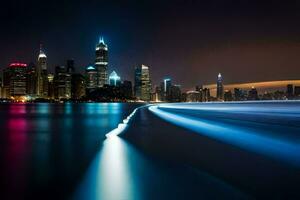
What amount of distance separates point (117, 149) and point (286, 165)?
5976 mm

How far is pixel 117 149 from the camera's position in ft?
48.0

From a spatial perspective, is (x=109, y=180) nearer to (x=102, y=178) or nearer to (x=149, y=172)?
(x=102, y=178)

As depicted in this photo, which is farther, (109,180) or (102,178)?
(102,178)

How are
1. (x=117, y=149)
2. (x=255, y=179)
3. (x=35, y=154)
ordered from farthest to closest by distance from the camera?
(x=117, y=149), (x=35, y=154), (x=255, y=179)

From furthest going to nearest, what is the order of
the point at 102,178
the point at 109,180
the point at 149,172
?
the point at 149,172, the point at 102,178, the point at 109,180

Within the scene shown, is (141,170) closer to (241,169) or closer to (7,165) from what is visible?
(241,169)

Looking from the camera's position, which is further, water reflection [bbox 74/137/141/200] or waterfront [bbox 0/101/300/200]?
waterfront [bbox 0/101/300/200]

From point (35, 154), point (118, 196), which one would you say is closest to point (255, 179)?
point (118, 196)

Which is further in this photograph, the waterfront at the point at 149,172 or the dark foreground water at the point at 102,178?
the waterfront at the point at 149,172

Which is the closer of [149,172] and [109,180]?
[109,180]

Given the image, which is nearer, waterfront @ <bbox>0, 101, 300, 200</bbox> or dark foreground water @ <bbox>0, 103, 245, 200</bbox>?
dark foreground water @ <bbox>0, 103, 245, 200</bbox>

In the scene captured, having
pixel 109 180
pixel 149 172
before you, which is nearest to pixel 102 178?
pixel 109 180

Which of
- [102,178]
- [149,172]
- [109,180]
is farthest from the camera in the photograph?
[149,172]

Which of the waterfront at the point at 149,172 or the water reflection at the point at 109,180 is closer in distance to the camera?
the water reflection at the point at 109,180
